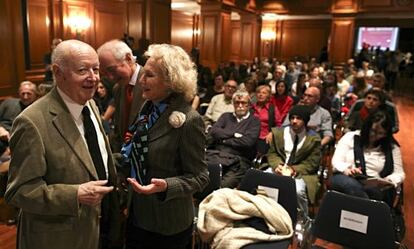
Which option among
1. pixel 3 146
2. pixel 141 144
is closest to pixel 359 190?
pixel 141 144

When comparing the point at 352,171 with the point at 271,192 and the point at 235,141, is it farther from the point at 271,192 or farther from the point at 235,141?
the point at 235,141

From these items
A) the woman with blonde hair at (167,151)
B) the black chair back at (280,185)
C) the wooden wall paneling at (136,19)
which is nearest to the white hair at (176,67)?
the woman with blonde hair at (167,151)

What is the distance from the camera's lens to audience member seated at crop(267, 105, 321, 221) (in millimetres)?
2891

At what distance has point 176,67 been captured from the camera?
1.37 metres

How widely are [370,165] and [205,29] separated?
7.02 meters

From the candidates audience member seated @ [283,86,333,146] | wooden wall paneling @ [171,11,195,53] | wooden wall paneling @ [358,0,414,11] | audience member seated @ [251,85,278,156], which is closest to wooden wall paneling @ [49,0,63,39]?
wooden wall paneling @ [171,11,195,53]

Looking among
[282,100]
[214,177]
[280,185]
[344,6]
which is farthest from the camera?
[344,6]

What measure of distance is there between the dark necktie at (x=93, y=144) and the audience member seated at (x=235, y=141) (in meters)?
1.87

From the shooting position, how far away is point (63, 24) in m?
7.55

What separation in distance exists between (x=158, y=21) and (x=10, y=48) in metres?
3.18

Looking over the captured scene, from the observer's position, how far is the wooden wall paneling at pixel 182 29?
1216 centimetres

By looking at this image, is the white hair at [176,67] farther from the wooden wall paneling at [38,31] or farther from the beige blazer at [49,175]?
the wooden wall paneling at [38,31]

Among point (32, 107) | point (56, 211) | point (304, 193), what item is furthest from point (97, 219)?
point (304, 193)

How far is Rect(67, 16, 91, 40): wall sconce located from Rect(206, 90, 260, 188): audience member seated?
5504 millimetres
